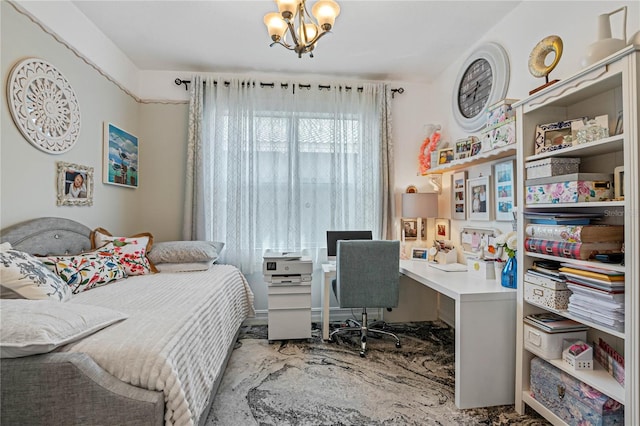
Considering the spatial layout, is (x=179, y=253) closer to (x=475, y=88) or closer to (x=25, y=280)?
(x=25, y=280)

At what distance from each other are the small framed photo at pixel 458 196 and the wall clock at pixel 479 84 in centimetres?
46

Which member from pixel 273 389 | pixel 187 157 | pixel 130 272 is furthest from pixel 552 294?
pixel 187 157

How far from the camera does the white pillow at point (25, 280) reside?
4.87 feet

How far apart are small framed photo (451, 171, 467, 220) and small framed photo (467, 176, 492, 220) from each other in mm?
70

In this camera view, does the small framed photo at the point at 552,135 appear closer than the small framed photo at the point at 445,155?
Yes

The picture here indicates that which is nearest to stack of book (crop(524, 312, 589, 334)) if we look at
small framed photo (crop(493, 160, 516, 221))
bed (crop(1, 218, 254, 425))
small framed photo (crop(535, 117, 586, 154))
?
small framed photo (crop(493, 160, 516, 221))

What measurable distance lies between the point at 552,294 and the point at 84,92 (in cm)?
355

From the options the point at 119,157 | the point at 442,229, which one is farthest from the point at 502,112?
the point at 119,157

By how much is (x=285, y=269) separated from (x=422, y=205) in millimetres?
1547

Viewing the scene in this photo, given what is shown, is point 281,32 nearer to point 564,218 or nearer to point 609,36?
point 609,36

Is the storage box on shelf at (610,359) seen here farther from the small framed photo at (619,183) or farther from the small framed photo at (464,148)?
the small framed photo at (464,148)

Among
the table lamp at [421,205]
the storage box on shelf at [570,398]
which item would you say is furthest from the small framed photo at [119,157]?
the storage box on shelf at [570,398]

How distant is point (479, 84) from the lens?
2.71 metres

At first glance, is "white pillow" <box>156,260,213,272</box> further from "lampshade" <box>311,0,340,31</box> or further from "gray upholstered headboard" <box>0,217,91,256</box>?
"lampshade" <box>311,0,340,31</box>
